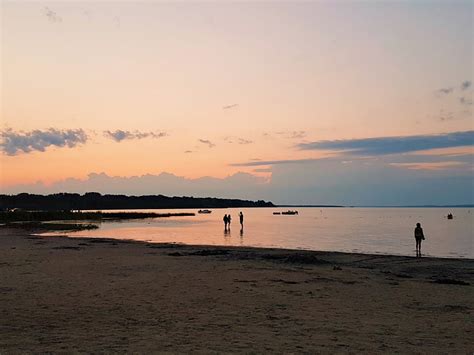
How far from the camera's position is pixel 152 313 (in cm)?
1143

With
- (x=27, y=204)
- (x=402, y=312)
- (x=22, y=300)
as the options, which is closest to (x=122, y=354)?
(x=22, y=300)

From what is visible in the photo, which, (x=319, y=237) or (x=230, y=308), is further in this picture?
(x=319, y=237)

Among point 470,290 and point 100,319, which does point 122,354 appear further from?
point 470,290

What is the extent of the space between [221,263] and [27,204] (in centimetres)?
16145

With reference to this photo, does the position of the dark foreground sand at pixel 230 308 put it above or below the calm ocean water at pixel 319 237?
above

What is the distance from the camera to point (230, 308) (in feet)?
39.9

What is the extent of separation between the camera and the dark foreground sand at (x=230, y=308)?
8.88m

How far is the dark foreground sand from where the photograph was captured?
8.88 m

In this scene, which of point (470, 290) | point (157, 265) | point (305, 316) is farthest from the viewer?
point (157, 265)

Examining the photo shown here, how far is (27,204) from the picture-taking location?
547ft

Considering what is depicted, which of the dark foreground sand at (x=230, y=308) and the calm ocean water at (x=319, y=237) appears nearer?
the dark foreground sand at (x=230, y=308)

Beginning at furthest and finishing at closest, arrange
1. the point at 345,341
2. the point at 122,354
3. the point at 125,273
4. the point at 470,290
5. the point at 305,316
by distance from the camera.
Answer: the point at 125,273
the point at 470,290
the point at 305,316
the point at 345,341
the point at 122,354

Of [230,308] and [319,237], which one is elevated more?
[230,308]

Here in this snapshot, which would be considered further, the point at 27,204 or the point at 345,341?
the point at 27,204
